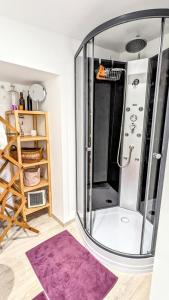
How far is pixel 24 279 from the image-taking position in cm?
134

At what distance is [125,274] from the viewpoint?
4.54 ft

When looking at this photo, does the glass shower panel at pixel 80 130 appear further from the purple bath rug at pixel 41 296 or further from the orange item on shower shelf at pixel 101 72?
the purple bath rug at pixel 41 296

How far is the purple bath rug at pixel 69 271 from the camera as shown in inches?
48.8

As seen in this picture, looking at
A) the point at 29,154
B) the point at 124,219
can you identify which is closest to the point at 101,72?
the point at 29,154

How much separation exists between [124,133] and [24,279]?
190cm

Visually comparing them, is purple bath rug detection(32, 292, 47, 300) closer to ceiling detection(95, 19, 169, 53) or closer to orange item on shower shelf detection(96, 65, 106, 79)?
orange item on shower shelf detection(96, 65, 106, 79)

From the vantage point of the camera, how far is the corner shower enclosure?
138cm

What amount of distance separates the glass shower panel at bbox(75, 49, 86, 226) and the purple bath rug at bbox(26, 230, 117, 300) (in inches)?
13.8

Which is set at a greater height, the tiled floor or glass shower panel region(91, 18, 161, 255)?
glass shower panel region(91, 18, 161, 255)

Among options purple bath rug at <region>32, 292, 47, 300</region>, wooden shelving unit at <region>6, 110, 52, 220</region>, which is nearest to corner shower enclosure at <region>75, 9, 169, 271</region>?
wooden shelving unit at <region>6, 110, 52, 220</region>

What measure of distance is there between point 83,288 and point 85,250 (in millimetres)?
375

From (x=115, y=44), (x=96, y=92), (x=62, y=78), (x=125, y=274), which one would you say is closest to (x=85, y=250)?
(x=125, y=274)

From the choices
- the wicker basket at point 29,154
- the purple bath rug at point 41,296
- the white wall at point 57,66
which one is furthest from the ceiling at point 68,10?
the purple bath rug at point 41,296

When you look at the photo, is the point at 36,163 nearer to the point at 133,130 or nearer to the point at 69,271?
the point at 69,271
